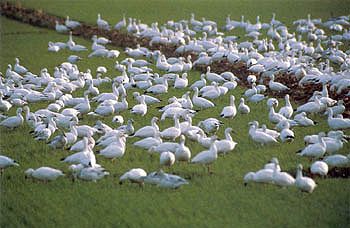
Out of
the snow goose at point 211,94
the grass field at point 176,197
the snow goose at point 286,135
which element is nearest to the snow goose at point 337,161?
the grass field at point 176,197

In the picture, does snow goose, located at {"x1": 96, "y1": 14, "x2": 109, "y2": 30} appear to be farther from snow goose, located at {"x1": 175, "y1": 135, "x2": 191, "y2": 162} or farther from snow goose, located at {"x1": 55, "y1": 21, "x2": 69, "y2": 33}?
snow goose, located at {"x1": 175, "y1": 135, "x2": 191, "y2": 162}

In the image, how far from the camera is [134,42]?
29.3 meters

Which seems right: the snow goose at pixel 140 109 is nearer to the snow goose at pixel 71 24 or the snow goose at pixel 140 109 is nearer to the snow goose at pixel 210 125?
the snow goose at pixel 210 125

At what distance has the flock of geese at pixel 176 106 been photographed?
1224cm

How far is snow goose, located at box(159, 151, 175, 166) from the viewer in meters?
12.2

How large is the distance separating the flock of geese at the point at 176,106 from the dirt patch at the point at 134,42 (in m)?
0.22

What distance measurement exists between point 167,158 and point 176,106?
13.3 ft

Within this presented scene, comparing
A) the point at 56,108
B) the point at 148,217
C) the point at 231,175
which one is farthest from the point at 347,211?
the point at 56,108

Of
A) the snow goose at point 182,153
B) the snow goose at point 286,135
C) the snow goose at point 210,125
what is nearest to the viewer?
the snow goose at point 182,153

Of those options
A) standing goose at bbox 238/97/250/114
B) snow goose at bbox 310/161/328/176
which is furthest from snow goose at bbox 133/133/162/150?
standing goose at bbox 238/97/250/114

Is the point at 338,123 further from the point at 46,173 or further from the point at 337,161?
the point at 46,173

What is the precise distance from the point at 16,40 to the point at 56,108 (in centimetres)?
1428

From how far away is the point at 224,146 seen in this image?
13031mm

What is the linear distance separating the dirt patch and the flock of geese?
0.73 ft
